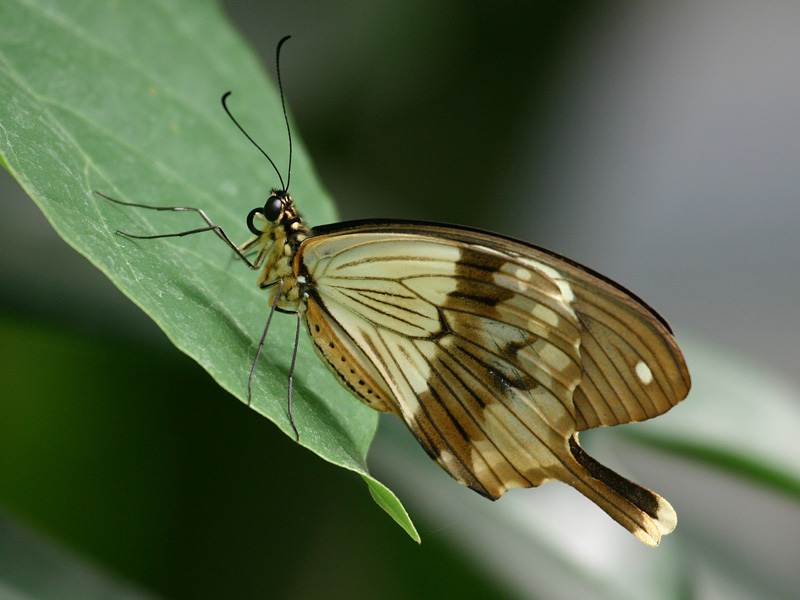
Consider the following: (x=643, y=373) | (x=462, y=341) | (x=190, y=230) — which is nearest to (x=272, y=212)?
(x=190, y=230)

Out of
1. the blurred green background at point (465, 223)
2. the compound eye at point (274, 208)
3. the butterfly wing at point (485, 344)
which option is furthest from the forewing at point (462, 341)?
the blurred green background at point (465, 223)

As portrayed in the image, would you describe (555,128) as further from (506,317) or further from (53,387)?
(53,387)

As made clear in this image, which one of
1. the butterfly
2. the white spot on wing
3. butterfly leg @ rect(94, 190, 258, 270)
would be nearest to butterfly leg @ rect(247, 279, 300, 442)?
the butterfly

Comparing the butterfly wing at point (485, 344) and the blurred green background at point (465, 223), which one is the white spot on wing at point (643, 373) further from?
the blurred green background at point (465, 223)

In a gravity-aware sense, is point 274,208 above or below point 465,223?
below

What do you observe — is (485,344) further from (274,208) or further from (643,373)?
(274,208)

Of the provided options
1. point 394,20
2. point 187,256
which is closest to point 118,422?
point 187,256
